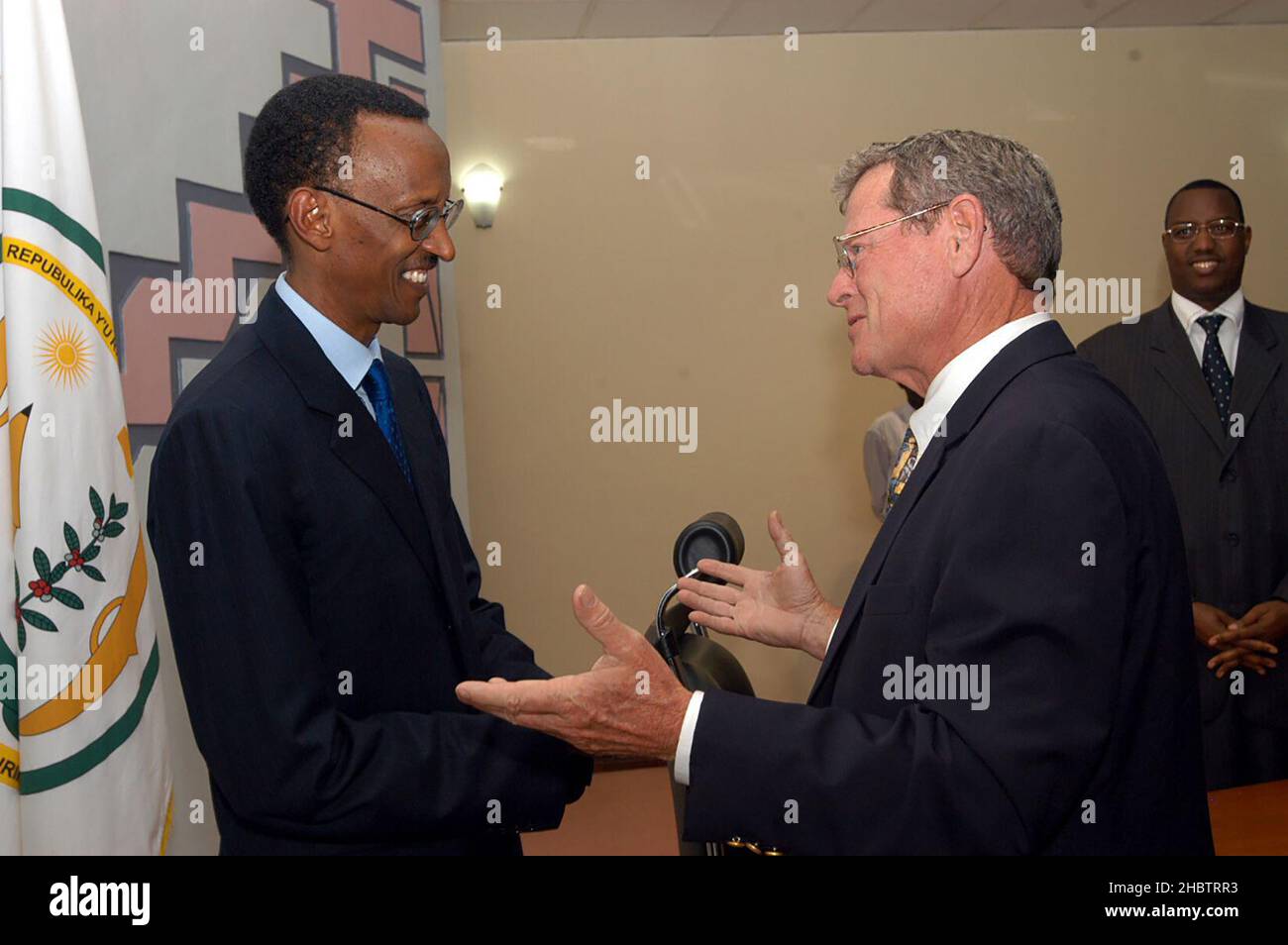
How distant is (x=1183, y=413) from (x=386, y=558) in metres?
2.80

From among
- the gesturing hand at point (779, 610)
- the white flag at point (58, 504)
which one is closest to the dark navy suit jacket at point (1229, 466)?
the gesturing hand at point (779, 610)

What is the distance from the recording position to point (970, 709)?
116 cm

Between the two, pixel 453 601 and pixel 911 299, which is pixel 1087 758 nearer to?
pixel 911 299

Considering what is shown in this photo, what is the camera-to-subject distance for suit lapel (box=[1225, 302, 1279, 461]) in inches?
136

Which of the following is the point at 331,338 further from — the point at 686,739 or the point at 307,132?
the point at 686,739

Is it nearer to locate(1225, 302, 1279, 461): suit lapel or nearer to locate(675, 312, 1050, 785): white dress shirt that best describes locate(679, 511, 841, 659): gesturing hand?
locate(675, 312, 1050, 785): white dress shirt

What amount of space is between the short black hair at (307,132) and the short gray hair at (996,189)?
2.33 ft

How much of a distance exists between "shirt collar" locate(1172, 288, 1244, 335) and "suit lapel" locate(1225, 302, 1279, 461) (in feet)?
0.10

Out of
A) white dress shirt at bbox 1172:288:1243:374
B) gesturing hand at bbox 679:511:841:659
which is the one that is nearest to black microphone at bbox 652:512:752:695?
gesturing hand at bbox 679:511:841:659

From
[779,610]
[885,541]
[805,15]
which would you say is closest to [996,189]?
[885,541]

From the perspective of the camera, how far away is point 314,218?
5.37 ft

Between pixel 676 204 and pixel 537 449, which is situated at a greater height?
pixel 676 204
